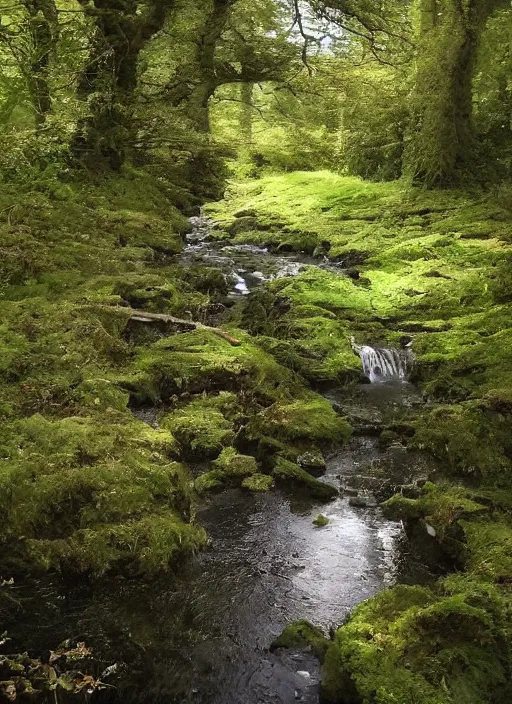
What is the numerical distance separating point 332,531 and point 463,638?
1.73 meters

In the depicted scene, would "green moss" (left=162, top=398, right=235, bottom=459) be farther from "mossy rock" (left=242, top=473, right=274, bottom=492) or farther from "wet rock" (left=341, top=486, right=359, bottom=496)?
"wet rock" (left=341, top=486, right=359, bottom=496)

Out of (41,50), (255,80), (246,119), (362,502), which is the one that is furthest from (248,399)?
(246,119)

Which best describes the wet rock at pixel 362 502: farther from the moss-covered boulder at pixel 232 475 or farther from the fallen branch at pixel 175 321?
the fallen branch at pixel 175 321

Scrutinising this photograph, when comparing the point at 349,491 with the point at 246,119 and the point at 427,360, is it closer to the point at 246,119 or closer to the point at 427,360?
the point at 427,360

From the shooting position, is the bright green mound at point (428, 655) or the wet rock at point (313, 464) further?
the wet rock at point (313, 464)

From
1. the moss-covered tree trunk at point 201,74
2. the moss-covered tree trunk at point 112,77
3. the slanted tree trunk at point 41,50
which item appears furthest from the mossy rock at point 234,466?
the moss-covered tree trunk at point 201,74

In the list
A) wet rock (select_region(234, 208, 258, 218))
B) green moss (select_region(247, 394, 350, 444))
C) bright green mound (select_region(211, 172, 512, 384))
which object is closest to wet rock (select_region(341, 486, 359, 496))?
green moss (select_region(247, 394, 350, 444))

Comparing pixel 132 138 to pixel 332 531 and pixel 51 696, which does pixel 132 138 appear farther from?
pixel 51 696

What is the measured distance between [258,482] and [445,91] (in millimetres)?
13613

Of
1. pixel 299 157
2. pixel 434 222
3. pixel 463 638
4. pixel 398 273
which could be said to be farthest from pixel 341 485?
pixel 299 157

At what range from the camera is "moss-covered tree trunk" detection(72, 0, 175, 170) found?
12.2 metres

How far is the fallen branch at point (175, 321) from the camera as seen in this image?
796 cm

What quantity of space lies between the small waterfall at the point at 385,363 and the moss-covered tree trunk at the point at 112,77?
26.4 feet

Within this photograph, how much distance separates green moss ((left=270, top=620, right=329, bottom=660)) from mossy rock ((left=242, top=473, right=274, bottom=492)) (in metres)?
1.69
